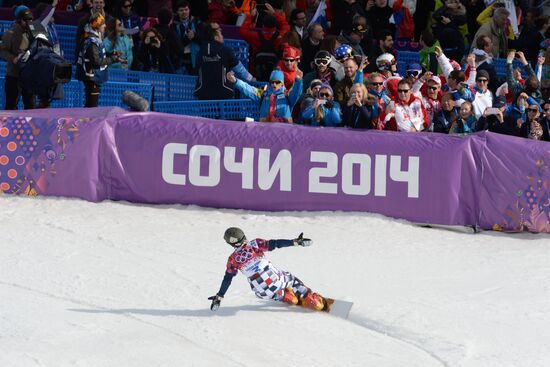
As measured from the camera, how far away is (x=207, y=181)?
17109mm

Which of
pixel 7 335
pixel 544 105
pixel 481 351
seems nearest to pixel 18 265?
pixel 7 335

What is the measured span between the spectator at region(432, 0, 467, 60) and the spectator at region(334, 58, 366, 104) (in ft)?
10.9

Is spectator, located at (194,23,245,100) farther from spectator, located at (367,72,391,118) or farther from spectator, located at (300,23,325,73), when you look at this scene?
spectator, located at (367,72,391,118)

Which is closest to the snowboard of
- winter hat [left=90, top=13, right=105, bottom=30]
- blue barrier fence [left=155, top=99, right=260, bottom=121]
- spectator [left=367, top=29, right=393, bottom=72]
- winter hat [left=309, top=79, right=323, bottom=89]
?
winter hat [left=309, top=79, right=323, bottom=89]

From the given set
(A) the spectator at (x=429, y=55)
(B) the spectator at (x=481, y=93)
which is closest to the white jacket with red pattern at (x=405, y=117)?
(B) the spectator at (x=481, y=93)

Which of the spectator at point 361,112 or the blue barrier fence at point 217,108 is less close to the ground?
the spectator at point 361,112

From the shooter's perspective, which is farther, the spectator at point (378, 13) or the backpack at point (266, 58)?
the spectator at point (378, 13)

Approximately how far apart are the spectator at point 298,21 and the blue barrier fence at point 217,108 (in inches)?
57.8

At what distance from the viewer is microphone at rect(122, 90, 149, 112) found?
696 inches

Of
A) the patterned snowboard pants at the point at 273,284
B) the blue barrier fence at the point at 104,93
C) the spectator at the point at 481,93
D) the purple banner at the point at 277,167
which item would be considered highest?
the spectator at the point at 481,93

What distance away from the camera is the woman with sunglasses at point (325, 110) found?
17047 mm

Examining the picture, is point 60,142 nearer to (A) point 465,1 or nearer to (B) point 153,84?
(B) point 153,84

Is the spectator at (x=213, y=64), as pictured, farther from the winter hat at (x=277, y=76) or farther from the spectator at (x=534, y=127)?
the spectator at (x=534, y=127)

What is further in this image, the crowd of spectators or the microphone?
the microphone
